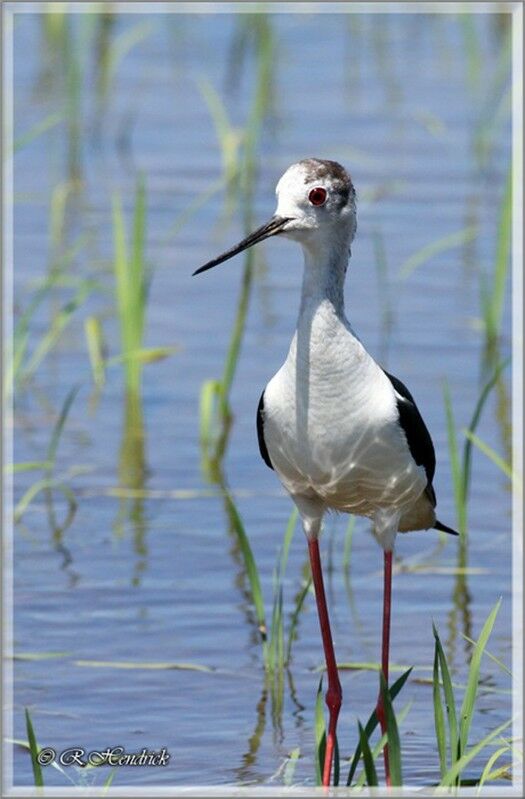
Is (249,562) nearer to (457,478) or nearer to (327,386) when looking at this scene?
(327,386)

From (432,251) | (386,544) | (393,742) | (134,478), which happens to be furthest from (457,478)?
(432,251)

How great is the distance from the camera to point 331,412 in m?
4.33

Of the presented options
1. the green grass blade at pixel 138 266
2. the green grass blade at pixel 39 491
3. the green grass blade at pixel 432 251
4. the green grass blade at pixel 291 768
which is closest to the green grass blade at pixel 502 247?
the green grass blade at pixel 432 251

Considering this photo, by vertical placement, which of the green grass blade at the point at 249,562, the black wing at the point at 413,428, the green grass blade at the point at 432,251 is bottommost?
the green grass blade at the point at 249,562

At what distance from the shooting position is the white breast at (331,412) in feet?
14.2

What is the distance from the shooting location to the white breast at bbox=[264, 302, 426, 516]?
14.2 ft

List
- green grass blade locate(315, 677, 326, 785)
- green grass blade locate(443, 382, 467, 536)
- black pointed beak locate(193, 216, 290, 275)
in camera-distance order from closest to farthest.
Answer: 1. green grass blade locate(315, 677, 326, 785)
2. black pointed beak locate(193, 216, 290, 275)
3. green grass blade locate(443, 382, 467, 536)

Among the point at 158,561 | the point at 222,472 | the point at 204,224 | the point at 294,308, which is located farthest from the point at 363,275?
the point at 158,561

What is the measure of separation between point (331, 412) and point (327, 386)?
71 mm

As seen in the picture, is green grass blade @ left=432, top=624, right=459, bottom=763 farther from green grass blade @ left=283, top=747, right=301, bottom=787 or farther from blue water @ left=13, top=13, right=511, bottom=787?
blue water @ left=13, top=13, right=511, bottom=787

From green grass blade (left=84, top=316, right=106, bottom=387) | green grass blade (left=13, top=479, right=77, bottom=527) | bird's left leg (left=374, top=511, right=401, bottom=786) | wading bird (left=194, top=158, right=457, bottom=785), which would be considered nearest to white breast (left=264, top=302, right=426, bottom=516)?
wading bird (left=194, top=158, right=457, bottom=785)

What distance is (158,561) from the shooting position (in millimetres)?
6473

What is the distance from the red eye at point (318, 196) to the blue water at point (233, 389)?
1.75 m

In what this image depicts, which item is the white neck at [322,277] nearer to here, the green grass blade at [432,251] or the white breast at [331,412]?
the white breast at [331,412]
